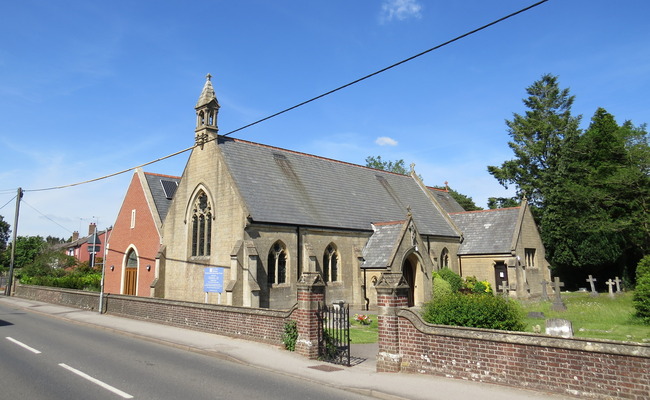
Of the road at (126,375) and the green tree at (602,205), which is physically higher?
the green tree at (602,205)

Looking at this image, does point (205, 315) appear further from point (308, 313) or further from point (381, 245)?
point (381, 245)

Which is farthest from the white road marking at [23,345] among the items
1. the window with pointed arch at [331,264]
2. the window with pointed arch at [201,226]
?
the window with pointed arch at [331,264]

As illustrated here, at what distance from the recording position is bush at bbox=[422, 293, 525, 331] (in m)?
10.4

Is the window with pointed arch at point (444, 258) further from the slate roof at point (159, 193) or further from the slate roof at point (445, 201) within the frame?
the slate roof at point (159, 193)

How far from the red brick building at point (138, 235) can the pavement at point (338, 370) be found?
13937 millimetres

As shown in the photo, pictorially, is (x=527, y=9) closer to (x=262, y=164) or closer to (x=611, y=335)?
(x=611, y=335)

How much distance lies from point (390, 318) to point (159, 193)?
27.9 m

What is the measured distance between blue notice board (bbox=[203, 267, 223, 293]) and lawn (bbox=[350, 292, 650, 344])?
701cm

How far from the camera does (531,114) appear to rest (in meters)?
53.0

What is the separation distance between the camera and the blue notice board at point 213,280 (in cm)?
2138

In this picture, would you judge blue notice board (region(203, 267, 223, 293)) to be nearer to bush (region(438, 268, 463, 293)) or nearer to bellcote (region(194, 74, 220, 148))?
bellcote (region(194, 74, 220, 148))

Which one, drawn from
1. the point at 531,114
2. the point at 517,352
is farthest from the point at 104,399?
the point at 531,114

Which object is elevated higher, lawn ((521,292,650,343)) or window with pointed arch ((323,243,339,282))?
window with pointed arch ((323,243,339,282))

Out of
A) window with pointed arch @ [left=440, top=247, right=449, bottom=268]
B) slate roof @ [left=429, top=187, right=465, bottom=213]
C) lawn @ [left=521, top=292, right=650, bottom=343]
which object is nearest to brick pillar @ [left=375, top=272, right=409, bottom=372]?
lawn @ [left=521, top=292, right=650, bottom=343]
